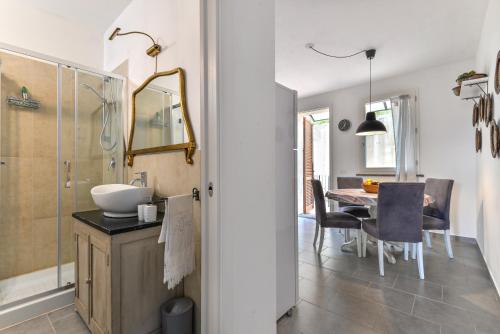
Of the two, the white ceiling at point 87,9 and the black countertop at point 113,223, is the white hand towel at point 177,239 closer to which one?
the black countertop at point 113,223

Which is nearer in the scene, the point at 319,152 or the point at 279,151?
the point at 279,151

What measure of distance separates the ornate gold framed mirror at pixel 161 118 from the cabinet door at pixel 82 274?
2.45 ft

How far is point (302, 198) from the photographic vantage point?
5406 mm

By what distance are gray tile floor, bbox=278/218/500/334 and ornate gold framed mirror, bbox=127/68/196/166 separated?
150 centimetres

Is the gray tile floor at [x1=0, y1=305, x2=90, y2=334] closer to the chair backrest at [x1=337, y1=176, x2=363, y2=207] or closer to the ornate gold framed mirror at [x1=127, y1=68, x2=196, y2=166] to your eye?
the ornate gold framed mirror at [x1=127, y1=68, x2=196, y2=166]

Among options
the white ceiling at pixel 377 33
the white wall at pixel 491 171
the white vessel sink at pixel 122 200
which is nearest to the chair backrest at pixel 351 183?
the white wall at pixel 491 171

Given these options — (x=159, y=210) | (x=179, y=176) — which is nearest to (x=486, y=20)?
(x=179, y=176)

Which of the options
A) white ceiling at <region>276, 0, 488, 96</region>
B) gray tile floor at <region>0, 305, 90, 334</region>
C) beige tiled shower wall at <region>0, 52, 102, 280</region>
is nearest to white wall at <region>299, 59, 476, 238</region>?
white ceiling at <region>276, 0, 488, 96</region>

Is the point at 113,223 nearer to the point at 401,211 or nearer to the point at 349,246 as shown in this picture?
the point at 401,211

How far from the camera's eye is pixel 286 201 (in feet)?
5.85

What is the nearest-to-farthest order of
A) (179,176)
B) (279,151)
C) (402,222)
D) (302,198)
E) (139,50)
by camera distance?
(179,176)
(279,151)
(139,50)
(402,222)
(302,198)

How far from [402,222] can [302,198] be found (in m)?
3.15

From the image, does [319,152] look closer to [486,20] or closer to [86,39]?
[486,20]

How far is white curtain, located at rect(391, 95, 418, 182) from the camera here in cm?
381
